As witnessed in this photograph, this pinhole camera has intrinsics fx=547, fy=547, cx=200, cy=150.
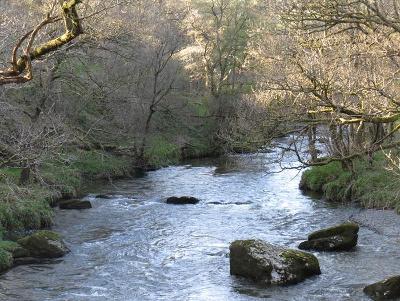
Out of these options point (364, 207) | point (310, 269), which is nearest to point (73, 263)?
point (310, 269)

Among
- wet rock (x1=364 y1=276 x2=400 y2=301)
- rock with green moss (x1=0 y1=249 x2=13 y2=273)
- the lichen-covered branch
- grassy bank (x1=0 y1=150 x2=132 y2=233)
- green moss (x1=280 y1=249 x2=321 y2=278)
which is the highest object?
the lichen-covered branch

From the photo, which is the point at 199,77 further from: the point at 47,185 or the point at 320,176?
→ the point at 47,185

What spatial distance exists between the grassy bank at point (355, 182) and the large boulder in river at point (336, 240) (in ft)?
12.9

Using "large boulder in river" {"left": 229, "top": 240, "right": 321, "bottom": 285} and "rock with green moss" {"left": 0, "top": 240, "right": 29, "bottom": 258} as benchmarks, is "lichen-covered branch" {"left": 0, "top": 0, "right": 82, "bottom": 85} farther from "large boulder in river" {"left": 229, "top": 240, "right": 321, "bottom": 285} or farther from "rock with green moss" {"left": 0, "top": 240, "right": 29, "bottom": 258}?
"rock with green moss" {"left": 0, "top": 240, "right": 29, "bottom": 258}

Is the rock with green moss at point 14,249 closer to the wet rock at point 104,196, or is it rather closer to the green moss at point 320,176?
the wet rock at point 104,196

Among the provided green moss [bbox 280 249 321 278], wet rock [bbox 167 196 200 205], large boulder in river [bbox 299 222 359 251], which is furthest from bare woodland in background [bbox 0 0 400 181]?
wet rock [bbox 167 196 200 205]

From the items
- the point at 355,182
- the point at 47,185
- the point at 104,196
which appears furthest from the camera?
the point at 104,196

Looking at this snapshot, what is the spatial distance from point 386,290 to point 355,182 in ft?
39.5

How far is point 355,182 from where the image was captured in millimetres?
24031

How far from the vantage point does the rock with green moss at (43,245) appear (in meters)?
16.6

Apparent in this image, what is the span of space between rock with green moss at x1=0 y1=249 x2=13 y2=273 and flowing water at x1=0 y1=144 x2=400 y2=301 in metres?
0.22

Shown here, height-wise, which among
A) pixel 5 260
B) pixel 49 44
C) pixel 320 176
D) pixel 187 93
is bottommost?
pixel 5 260

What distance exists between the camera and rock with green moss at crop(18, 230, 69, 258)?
1656 centimetres

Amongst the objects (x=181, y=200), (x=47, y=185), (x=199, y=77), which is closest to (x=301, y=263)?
(x=47, y=185)
